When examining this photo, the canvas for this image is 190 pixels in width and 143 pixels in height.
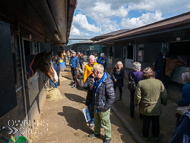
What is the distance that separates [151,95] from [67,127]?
2341 mm

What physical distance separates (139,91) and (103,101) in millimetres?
824

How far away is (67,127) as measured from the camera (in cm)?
358

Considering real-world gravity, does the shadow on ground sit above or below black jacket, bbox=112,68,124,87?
below

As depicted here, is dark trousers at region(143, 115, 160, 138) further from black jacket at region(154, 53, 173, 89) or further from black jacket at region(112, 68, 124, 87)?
black jacket at region(154, 53, 173, 89)

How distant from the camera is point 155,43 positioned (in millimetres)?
Result: 6094

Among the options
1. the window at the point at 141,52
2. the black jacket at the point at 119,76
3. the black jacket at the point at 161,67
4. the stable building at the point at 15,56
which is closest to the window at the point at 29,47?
the stable building at the point at 15,56

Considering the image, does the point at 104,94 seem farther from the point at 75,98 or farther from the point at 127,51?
the point at 127,51

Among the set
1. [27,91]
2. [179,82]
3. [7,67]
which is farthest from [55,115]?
[179,82]

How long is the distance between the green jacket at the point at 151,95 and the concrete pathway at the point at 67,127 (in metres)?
0.88

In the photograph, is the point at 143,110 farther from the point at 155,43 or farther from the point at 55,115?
the point at 155,43

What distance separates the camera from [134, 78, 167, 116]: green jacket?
274cm

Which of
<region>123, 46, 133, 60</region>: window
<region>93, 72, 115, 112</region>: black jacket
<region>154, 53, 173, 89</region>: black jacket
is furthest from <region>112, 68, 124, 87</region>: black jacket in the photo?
<region>123, 46, 133, 60</region>: window

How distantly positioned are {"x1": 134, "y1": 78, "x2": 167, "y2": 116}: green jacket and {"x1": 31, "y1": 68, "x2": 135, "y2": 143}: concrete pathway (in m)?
0.88

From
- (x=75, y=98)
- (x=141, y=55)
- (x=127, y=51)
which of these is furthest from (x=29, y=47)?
(x=127, y=51)
